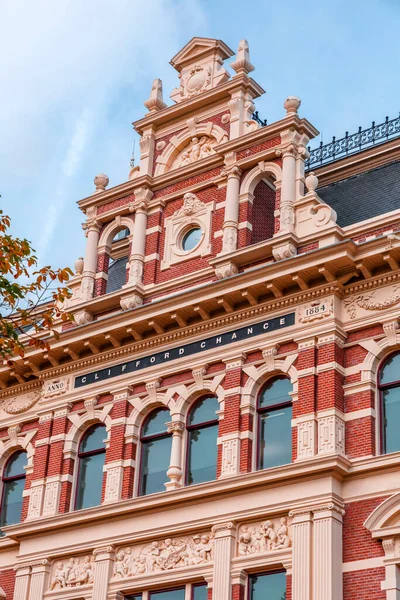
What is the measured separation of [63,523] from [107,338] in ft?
15.2

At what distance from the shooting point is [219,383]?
88.8ft

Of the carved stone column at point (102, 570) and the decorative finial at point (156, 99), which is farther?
the decorative finial at point (156, 99)

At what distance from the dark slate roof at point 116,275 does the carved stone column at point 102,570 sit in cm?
813

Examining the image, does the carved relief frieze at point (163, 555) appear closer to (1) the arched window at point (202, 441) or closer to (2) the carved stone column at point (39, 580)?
(1) the arched window at point (202, 441)

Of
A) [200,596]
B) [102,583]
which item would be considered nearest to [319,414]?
[200,596]

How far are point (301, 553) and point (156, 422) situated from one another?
19.6ft

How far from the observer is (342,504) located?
23.9 metres

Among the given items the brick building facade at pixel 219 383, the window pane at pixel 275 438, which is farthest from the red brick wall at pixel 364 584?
the window pane at pixel 275 438

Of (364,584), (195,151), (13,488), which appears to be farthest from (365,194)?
(13,488)

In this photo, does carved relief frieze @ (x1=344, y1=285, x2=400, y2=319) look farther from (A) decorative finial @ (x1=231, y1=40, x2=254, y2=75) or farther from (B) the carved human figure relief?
(A) decorative finial @ (x1=231, y1=40, x2=254, y2=75)

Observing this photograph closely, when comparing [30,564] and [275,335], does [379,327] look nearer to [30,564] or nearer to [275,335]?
[275,335]

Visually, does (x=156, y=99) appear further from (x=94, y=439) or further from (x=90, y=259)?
(x=94, y=439)

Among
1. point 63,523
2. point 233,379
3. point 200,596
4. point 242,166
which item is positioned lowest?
point 200,596

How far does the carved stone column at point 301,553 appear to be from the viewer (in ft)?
75.5
